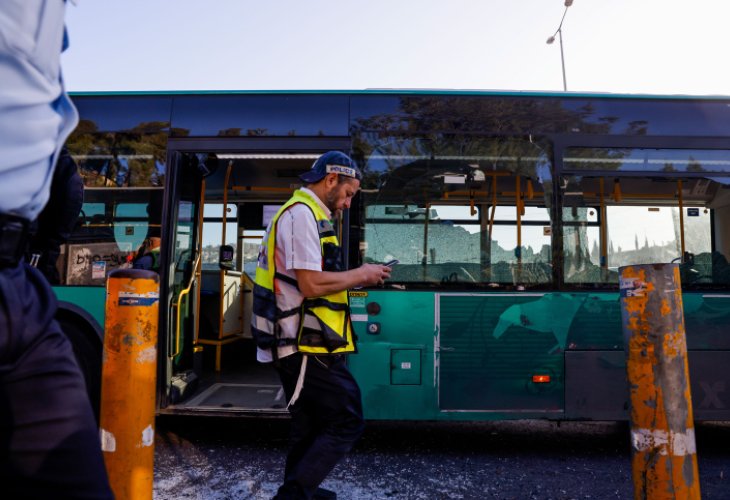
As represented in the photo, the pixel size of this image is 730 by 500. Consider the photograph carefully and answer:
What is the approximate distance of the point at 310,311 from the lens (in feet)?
8.36

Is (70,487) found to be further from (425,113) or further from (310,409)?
(425,113)

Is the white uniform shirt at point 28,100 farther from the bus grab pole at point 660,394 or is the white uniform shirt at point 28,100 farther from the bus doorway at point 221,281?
the bus doorway at point 221,281

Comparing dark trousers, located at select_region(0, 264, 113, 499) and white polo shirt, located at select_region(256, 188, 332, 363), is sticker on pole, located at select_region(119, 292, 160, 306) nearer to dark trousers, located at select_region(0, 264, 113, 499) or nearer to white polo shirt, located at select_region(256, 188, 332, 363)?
white polo shirt, located at select_region(256, 188, 332, 363)

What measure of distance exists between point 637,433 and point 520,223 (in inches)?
84.2

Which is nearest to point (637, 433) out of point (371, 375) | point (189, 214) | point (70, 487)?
point (371, 375)

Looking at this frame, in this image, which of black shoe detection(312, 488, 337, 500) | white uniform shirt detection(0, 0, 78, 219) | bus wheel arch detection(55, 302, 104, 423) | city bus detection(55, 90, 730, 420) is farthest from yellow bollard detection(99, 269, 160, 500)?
bus wheel arch detection(55, 302, 104, 423)

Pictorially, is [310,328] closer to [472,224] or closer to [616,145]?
[472,224]

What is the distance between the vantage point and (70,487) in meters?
1.13

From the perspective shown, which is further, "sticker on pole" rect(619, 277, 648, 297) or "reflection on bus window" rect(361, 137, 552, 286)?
"reflection on bus window" rect(361, 137, 552, 286)

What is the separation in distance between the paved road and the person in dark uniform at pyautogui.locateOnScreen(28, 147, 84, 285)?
7.66ft

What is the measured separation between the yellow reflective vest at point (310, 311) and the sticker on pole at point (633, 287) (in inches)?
53.6

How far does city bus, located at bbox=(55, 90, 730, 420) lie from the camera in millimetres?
4211

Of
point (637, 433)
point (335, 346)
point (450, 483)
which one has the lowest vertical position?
point (450, 483)

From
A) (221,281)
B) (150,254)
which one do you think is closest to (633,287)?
(150,254)
